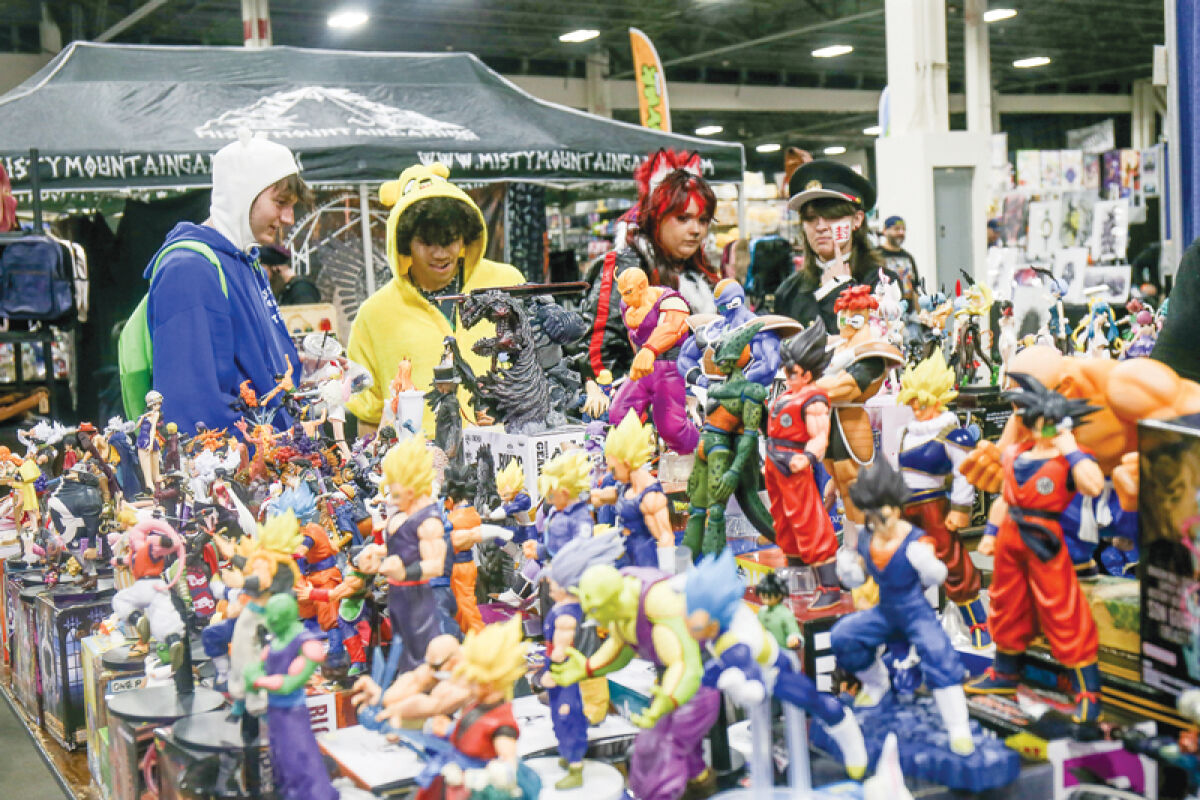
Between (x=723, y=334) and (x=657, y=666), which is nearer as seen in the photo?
(x=657, y=666)

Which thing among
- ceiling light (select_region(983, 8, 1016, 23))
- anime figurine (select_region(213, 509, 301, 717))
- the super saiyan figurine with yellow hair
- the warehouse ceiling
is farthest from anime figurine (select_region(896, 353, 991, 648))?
ceiling light (select_region(983, 8, 1016, 23))

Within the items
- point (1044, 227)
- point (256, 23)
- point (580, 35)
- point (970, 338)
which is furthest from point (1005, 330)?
point (580, 35)

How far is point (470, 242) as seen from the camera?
3725mm

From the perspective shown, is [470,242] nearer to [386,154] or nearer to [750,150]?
[386,154]

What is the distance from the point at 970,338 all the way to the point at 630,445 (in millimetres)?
1814

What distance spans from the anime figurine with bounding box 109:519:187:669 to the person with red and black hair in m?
1.38

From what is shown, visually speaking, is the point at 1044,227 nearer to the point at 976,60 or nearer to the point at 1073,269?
the point at 976,60

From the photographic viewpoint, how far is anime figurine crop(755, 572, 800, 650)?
4.43ft

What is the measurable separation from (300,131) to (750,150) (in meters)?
18.3

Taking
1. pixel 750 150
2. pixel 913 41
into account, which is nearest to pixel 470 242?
pixel 913 41

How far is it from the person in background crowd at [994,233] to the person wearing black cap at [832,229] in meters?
6.16

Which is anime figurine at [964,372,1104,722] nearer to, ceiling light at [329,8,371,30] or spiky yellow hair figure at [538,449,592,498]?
spiky yellow hair figure at [538,449,592,498]

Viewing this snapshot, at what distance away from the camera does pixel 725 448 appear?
2020mm

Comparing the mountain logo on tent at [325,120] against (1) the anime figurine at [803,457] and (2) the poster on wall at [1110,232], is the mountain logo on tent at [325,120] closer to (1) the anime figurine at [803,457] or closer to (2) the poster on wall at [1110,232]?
(1) the anime figurine at [803,457]
